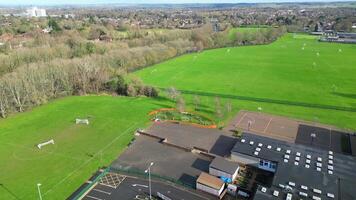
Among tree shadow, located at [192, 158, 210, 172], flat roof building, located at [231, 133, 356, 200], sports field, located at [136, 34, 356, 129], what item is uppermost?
flat roof building, located at [231, 133, 356, 200]

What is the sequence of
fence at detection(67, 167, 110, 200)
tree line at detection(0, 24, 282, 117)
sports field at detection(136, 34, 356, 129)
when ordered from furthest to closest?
1. tree line at detection(0, 24, 282, 117)
2. sports field at detection(136, 34, 356, 129)
3. fence at detection(67, 167, 110, 200)

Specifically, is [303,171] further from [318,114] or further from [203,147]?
[318,114]

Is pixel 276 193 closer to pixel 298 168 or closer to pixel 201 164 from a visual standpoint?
pixel 298 168

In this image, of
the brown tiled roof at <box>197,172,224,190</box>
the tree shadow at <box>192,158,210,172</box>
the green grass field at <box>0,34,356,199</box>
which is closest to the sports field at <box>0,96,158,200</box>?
the green grass field at <box>0,34,356,199</box>

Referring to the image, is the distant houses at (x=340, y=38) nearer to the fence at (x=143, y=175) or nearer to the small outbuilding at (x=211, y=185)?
the small outbuilding at (x=211, y=185)

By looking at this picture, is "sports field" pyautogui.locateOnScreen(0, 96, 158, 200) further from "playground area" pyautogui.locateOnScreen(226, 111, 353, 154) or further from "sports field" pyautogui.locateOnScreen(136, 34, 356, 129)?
"sports field" pyautogui.locateOnScreen(136, 34, 356, 129)

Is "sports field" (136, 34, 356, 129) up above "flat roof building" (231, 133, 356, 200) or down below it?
below

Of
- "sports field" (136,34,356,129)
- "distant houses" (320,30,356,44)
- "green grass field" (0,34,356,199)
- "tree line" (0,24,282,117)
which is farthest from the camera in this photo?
"distant houses" (320,30,356,44)

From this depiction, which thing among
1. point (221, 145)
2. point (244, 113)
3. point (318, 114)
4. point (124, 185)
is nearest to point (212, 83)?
point (244, 113)

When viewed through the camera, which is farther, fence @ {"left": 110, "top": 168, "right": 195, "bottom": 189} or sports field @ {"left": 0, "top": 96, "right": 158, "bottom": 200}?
sports field @ {"left": 0, "top": 96, "right": 158, "bottom": 200}

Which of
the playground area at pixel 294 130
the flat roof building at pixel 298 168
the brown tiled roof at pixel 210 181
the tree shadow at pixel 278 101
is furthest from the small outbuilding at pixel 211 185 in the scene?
the tree shadow at pixel 278 101
